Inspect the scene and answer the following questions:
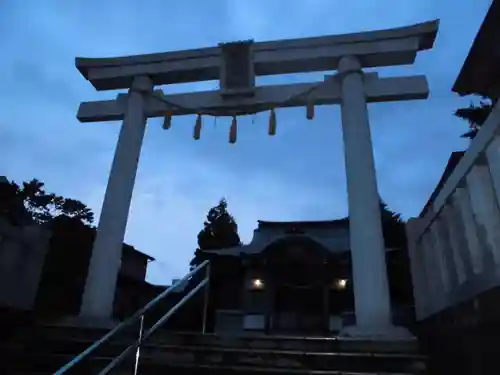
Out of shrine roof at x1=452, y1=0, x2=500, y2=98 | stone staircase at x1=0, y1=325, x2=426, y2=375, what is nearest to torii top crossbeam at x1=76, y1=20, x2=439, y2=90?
shrine roof at x1=452, y1=0, x2=500, y2=98

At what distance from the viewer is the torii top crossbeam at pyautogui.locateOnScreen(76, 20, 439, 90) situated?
22.1 feet

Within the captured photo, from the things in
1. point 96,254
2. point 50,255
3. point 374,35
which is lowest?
point 96,254

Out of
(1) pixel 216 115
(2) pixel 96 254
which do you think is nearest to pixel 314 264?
(1) pixel 216 115

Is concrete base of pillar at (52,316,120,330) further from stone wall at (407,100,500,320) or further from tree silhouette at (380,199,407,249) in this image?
tree silhouette at (380,199,407,249)

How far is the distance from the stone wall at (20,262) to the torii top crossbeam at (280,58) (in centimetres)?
407

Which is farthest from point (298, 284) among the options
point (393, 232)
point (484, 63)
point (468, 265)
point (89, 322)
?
point (468, 265)

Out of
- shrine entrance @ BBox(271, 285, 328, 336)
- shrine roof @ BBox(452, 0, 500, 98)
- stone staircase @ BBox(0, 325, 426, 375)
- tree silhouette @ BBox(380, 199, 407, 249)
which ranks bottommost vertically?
stone staircase @ BBox(0, 325, 426, 375)

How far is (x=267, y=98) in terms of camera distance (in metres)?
7.10

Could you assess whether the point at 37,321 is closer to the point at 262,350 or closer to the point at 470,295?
the point at 262,350

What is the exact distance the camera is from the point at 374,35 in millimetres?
6781

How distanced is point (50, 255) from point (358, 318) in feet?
33.9

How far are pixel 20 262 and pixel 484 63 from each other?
578cm

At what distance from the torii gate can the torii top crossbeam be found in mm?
17

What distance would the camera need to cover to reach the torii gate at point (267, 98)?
5715 mm
